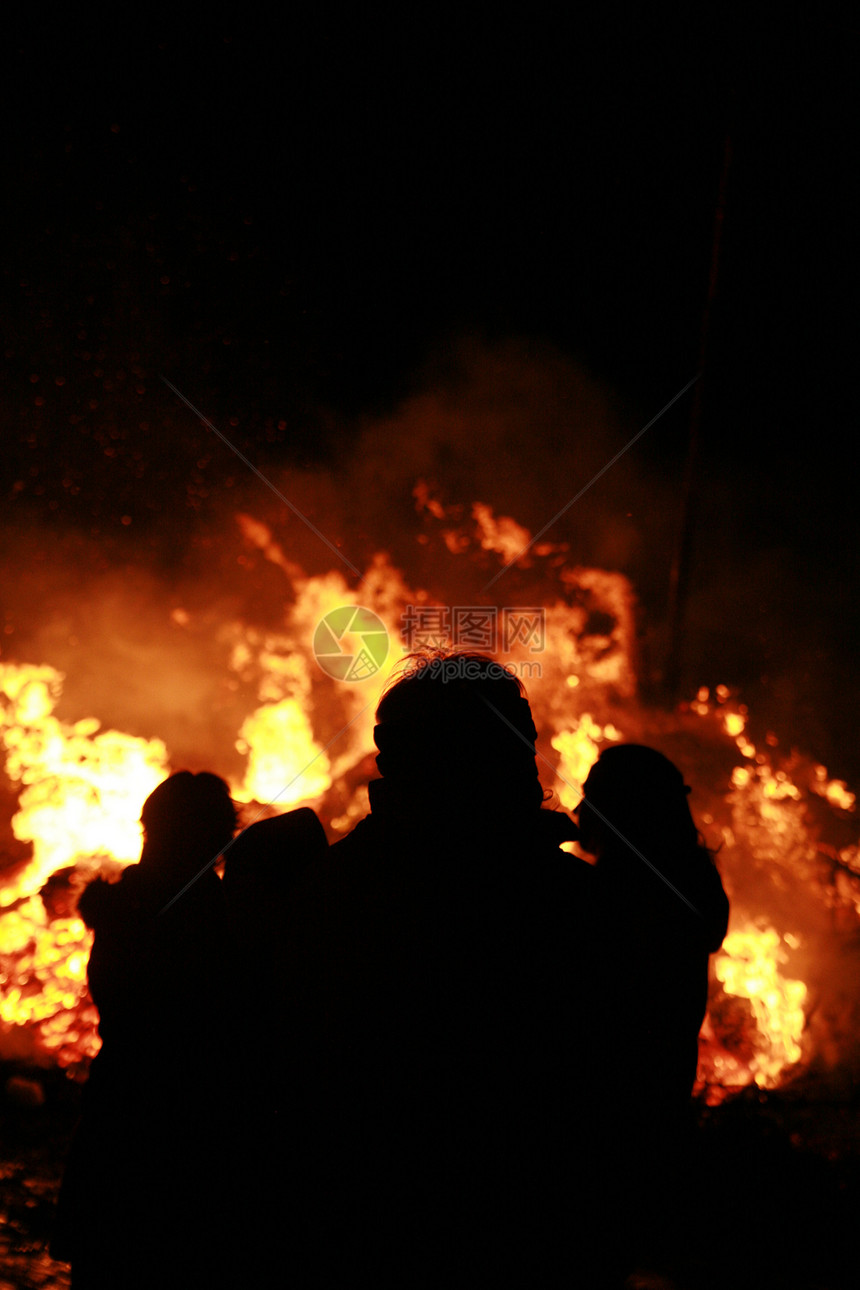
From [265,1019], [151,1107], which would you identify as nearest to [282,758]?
[151,1107]

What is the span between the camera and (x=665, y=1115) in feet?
3.96

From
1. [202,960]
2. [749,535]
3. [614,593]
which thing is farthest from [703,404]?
[202,960]

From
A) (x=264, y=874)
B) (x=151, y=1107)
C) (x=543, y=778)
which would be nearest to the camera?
(x=264, y=874)

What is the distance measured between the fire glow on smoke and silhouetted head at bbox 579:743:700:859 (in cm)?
323

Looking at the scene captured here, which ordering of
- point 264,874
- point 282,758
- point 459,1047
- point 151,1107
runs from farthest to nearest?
point 282,758
point 151,1107
point 264,874
point 459,1047

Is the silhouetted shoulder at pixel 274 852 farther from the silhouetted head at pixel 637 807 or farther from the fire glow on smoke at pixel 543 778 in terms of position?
the fire glow on smoke at pixel 543 778

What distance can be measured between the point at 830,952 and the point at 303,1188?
5.38m

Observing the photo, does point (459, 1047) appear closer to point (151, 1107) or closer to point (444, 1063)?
point (444, 1063)

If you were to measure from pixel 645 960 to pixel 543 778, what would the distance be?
502 centimetres

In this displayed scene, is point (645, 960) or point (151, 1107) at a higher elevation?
point (645, 960)

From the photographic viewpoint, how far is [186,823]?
199 cm

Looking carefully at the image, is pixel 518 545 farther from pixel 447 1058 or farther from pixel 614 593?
pixel 447 1058

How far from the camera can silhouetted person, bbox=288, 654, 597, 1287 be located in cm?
106

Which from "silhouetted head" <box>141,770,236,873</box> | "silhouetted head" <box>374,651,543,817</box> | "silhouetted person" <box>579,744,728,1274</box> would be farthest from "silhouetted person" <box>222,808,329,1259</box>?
"silhouetted person" <box>579,744,728,1274</box>
